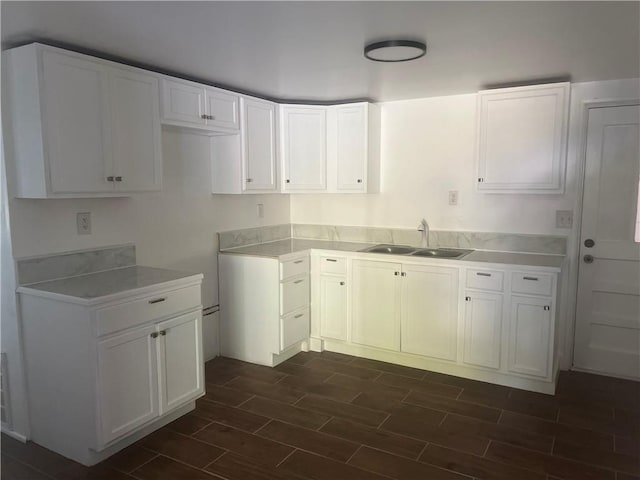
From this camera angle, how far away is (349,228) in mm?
4469

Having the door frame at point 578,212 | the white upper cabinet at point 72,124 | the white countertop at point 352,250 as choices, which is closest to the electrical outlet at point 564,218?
the door frame at point 578,212

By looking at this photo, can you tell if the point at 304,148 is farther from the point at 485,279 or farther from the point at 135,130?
the point at 485,279

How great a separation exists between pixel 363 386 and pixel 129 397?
1612mm

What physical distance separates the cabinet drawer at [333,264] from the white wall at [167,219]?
0.76 meters

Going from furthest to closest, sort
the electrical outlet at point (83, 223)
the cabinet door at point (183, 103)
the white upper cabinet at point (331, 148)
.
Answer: the white upper cabinet at point (331, 148)
the cabinet door at point (183, 103)
the electrical outlet at point (83, 223)

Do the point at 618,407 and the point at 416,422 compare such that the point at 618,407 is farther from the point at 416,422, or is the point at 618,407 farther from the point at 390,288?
the point at 390,288

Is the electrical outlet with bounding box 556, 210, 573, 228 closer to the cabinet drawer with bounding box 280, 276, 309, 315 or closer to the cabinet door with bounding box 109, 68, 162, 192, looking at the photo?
the cabinet drawer with bounding box 280, 276, 309, 315

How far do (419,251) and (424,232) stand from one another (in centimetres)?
18

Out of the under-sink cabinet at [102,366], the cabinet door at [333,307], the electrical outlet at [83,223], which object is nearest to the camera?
the under-sink cabinet at [102,366]

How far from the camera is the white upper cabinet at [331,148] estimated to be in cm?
409

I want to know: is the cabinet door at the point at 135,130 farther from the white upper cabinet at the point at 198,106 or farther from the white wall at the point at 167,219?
the white wall at the point at 167,219

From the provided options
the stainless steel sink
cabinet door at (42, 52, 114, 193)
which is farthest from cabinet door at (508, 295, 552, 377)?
cabinet door at (42, 52, 114, 193)

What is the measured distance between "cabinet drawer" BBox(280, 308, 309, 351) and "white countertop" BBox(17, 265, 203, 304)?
3.51 feet

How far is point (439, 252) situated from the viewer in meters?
3.97
